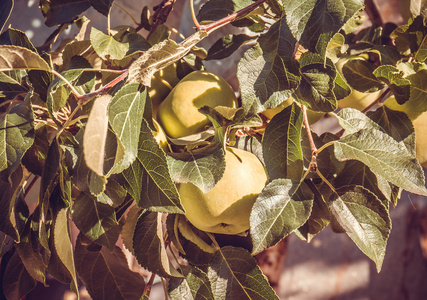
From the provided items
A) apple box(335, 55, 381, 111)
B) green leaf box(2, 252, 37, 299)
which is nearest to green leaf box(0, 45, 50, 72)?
green leaf box(2, 252, 37, 299)

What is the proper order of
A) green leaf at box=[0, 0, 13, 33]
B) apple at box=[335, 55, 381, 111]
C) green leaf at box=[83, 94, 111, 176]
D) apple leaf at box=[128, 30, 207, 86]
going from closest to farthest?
1. green leaf at box=[83, 94, 111, 176]
2. apple leaf at box=[128, 30, 207, 86]
3. green leaf at box=[0, 0, 13, 33]
4. apple at box=[335, 55, 381, 111]

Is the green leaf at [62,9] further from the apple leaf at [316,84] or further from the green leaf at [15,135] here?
the apple leaf at [316,84]

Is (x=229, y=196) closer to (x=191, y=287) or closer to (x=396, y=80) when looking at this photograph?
(x=191, y=287)

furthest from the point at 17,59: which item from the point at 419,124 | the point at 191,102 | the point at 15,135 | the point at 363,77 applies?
the point at 419,124

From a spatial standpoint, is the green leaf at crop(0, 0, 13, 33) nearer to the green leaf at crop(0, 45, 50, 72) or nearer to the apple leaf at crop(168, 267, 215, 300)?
the green leaf at crop(0, 45, 50, 72)

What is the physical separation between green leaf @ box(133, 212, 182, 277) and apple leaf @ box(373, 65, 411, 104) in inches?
13.1

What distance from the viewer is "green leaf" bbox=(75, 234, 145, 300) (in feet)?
1.74

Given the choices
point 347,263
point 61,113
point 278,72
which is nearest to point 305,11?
point 278,72

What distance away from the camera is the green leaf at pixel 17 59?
0.34 meters

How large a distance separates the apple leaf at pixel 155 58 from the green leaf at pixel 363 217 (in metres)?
0.23

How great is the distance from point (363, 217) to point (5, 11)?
19.6 inches

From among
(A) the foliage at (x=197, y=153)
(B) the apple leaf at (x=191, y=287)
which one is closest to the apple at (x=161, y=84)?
(A) the foliage at (x=197, y=153)

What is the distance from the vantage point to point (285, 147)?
428 millimetres

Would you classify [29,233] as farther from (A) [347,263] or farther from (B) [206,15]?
(A) [347,263]
